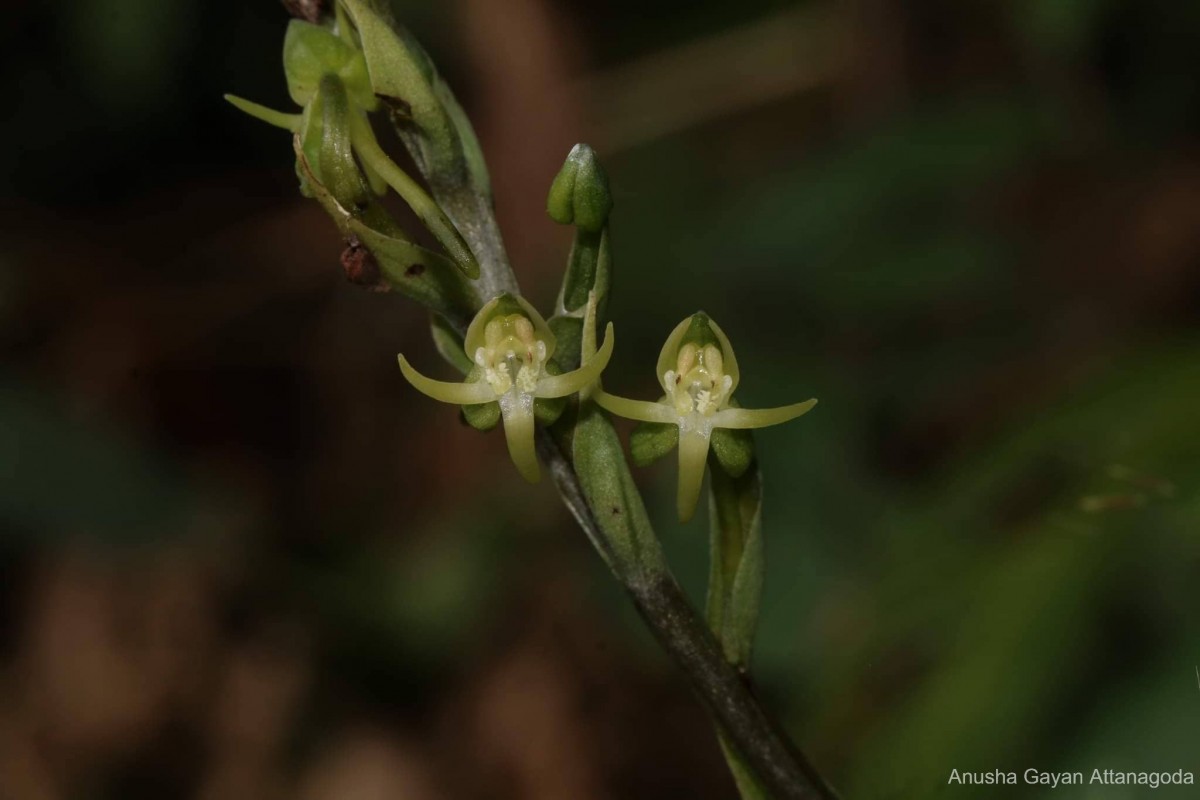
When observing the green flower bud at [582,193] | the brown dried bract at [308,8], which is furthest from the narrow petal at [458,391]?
the brown dried bract at [308,8]

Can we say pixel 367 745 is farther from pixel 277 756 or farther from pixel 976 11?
pixel 976 11

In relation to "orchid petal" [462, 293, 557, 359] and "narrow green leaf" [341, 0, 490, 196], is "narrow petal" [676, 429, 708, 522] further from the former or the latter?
"narrow green leaf" [341, 0, 490, 196]

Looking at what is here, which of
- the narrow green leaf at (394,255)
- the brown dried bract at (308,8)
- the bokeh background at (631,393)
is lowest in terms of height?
the bokeh background at (631,393)

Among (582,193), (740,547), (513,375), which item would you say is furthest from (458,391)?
(740,547)

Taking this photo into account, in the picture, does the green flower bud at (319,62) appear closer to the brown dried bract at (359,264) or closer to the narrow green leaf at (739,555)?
the brown dried bract at (359,264)

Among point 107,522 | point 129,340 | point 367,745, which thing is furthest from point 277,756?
point 129,340

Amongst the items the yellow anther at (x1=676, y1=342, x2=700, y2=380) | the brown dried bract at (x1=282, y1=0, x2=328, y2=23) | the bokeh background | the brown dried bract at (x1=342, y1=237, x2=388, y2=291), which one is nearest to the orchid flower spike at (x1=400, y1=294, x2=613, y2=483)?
the brown dried bract at (x1=342, y1=237, x2=388, y2=291)

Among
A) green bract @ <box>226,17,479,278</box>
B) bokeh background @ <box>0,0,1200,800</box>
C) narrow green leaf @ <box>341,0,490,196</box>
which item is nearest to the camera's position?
green bract @ <box>226,17,479,278</box>

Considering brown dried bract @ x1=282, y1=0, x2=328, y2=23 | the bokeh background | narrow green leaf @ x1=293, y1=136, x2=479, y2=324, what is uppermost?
brown dried bract @ x1=282, y1=0, x2=328, y2=23
